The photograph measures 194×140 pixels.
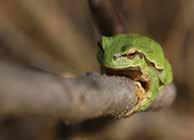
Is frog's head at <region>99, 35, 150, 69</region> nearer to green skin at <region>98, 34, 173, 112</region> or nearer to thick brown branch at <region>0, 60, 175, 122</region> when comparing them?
Result: green skin at <region>98, 34, 173, 112</region>

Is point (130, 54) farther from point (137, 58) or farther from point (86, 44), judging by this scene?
point (86, 44)

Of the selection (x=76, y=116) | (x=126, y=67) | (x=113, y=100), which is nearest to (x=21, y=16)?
(x=126, y=67)

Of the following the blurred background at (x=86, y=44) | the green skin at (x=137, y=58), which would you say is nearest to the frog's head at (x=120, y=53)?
the green skin at (x=137, y=58)

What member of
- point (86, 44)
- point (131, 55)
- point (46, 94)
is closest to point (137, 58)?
point (131, 55)

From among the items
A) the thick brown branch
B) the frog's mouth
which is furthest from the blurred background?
the thick brown branch

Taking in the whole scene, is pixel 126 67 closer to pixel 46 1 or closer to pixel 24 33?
pixel 46 1
